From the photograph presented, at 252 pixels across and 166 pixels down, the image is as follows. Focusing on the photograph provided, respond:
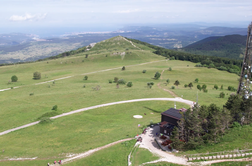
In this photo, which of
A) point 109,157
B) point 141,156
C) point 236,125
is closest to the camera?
point 141,156

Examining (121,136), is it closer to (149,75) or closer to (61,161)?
(61,161)

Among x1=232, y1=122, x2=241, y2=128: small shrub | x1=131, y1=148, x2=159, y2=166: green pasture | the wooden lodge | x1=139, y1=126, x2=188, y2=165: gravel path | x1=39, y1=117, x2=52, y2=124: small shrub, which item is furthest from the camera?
x1=39, y1=117, x2=52, y2=124: small shrub

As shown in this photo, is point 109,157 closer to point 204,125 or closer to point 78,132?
point 78,132

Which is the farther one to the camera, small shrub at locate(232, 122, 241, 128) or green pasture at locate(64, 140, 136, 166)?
small shrub at locate(232, 122, 241, 128)

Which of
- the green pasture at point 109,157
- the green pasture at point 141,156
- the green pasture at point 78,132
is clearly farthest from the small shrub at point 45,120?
the green pasture at point 141,156

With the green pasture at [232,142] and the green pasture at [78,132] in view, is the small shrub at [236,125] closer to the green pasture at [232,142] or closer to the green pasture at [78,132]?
the green pasture at [232,142]

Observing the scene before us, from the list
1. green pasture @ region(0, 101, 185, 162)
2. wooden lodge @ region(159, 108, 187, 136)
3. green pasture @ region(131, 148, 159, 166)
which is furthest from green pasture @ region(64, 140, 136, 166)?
wooden lodge @ region(159, 108, 187, 136)

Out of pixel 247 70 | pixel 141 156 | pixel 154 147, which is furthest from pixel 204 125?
pixel 247 70

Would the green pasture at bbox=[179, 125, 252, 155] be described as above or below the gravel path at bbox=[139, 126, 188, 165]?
above

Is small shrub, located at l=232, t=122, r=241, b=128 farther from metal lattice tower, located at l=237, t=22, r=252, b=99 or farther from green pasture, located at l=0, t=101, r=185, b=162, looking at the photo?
green pasture, located at l=0, t=101, r=185, b=162
